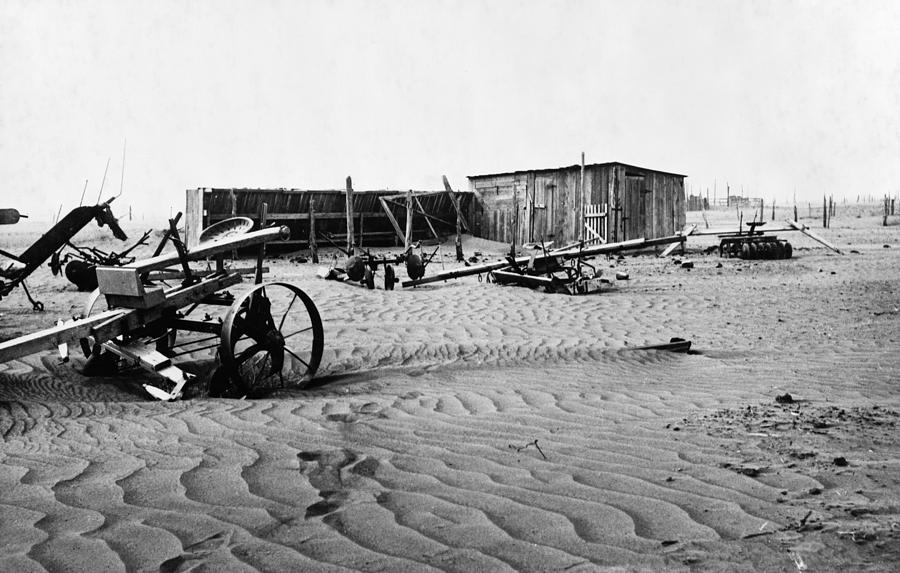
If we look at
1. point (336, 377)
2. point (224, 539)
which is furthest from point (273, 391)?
point (224, 539)

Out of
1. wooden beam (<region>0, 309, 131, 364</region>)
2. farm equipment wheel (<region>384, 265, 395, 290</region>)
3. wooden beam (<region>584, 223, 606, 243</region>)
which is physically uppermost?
wooden beam (<region>584, 223, 606, 243</region>)

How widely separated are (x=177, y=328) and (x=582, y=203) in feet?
60.7

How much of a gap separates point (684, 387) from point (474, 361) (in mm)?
2099

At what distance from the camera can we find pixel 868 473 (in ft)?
10.5

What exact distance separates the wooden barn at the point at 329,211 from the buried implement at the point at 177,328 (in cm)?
1308

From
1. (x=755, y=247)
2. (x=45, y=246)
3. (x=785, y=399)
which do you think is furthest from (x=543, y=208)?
(x=785, y=399)

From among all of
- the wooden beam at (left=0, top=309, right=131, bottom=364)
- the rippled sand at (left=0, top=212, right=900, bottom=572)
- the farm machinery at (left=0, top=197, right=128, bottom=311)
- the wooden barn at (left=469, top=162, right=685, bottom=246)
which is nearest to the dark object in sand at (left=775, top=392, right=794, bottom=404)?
the rippled sand at (left=0, top=212, right=900, bottom=572)

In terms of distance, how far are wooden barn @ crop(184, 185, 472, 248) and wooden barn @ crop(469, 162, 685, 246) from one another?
1866 millimetres

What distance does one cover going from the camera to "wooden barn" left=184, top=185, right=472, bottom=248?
21.1m

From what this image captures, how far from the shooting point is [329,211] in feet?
79.6

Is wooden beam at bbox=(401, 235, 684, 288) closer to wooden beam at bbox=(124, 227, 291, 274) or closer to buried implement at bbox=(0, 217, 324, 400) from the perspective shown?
buried implement at bbox=(0, 217, 324, 400)

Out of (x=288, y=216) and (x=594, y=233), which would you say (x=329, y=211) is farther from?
(x=594, y=233)

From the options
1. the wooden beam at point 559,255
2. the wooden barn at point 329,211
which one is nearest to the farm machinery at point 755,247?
the wooden beam at point 559,255

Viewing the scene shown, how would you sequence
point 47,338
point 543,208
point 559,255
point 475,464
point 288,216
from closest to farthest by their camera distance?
point 475,464
point 47,338
point 559,255
point 288,216
point 543,208
